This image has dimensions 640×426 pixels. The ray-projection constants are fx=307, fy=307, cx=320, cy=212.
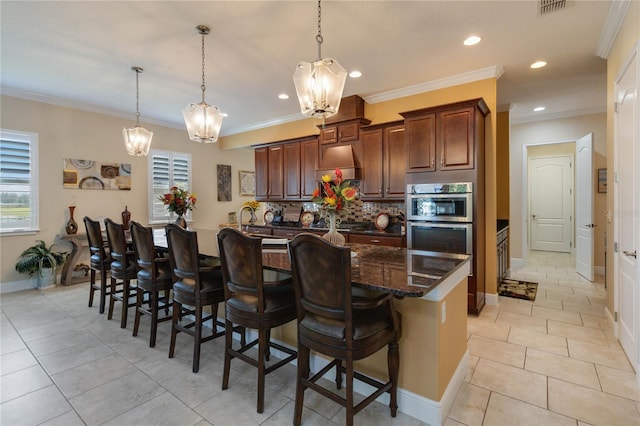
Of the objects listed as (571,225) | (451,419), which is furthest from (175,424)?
(571,225)

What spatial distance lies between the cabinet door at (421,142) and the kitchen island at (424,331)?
190 cm

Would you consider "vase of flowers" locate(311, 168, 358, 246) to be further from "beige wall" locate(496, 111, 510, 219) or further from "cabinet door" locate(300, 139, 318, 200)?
"beige wall" locate(496, 111, 510, 219)

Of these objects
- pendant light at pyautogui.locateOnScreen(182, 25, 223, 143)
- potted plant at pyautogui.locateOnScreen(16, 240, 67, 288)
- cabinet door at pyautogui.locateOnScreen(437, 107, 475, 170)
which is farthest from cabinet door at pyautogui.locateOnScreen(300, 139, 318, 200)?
potted plant at pyautogui.locateOnScreen(16, 240, 67, 288)

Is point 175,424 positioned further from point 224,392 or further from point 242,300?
point 242,300

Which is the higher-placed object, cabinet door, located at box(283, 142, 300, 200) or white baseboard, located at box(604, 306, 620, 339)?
cabinet door, located at box(283, 142, 300, 200)

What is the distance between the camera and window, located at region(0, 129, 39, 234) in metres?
4.43

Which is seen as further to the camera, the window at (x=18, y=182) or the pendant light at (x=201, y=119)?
the window at (x=18, y=182)

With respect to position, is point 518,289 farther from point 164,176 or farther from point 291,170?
point 164,176

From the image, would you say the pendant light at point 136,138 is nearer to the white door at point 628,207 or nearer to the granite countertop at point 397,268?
the granite countertop at point 397,268

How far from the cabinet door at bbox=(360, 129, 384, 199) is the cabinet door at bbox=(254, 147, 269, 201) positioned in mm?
2149

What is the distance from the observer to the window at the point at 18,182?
4430 mm

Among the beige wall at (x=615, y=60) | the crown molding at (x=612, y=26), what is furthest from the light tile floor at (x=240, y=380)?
the crown molding at (x=612, y=26)

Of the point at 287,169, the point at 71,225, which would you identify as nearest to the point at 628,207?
the point at 287,169

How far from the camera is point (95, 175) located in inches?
206
